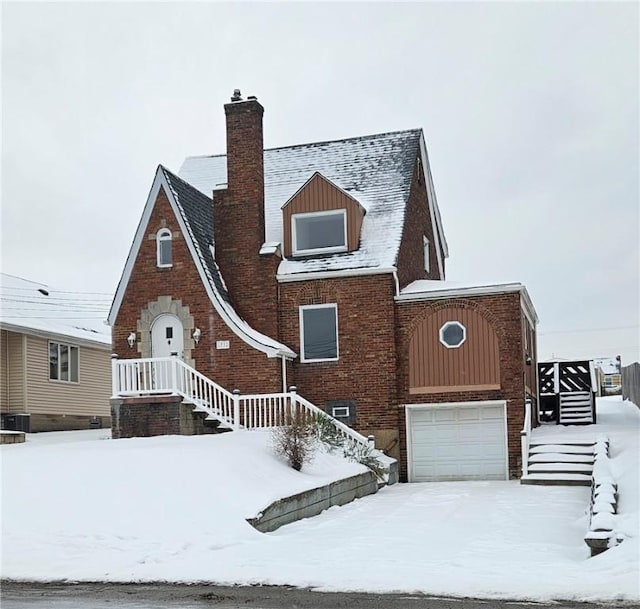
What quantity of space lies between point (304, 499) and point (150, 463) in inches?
104

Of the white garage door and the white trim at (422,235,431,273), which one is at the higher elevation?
the white trim at (422,235,431,273)

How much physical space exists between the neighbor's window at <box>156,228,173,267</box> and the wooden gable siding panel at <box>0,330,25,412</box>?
7.95m

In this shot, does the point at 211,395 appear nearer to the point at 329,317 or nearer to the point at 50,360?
the point at 329,317

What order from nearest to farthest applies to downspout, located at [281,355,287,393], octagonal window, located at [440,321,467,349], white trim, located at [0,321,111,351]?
octagonal window, located at [440,321,467,349], downspout, located at [281,355,287,393], white trim, located at [0,321,111,351]

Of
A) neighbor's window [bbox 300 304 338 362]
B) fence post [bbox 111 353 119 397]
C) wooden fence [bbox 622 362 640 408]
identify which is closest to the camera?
fence post [bbox 111 353 119 397]

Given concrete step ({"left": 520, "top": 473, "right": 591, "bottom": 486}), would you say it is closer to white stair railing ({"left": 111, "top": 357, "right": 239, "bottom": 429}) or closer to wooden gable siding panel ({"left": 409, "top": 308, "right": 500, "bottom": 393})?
wooden gable siding panel ({"left": 409, "top": 308, "right": 500, "bottom": 393})

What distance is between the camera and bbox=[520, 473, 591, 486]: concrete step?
1942cm

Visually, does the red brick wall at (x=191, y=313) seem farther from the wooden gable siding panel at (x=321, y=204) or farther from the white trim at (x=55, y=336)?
the white trim at (x=55, y=336)

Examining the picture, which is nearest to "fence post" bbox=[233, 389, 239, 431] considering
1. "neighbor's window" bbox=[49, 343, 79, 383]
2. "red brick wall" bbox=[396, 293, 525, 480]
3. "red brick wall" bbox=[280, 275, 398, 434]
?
"red brick wall" bbox=[280, 275, 398, 434]

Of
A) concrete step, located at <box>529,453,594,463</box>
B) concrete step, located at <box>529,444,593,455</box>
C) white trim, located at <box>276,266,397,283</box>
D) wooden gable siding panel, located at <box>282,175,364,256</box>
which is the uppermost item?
wooden gable siding panel, located at <box>282,175,364,256</box>

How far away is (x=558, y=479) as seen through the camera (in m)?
19.8

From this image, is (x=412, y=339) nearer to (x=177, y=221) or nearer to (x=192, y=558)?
(x=177, y=221)

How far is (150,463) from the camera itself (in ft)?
47.1

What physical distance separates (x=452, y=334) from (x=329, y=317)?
3.27 m
